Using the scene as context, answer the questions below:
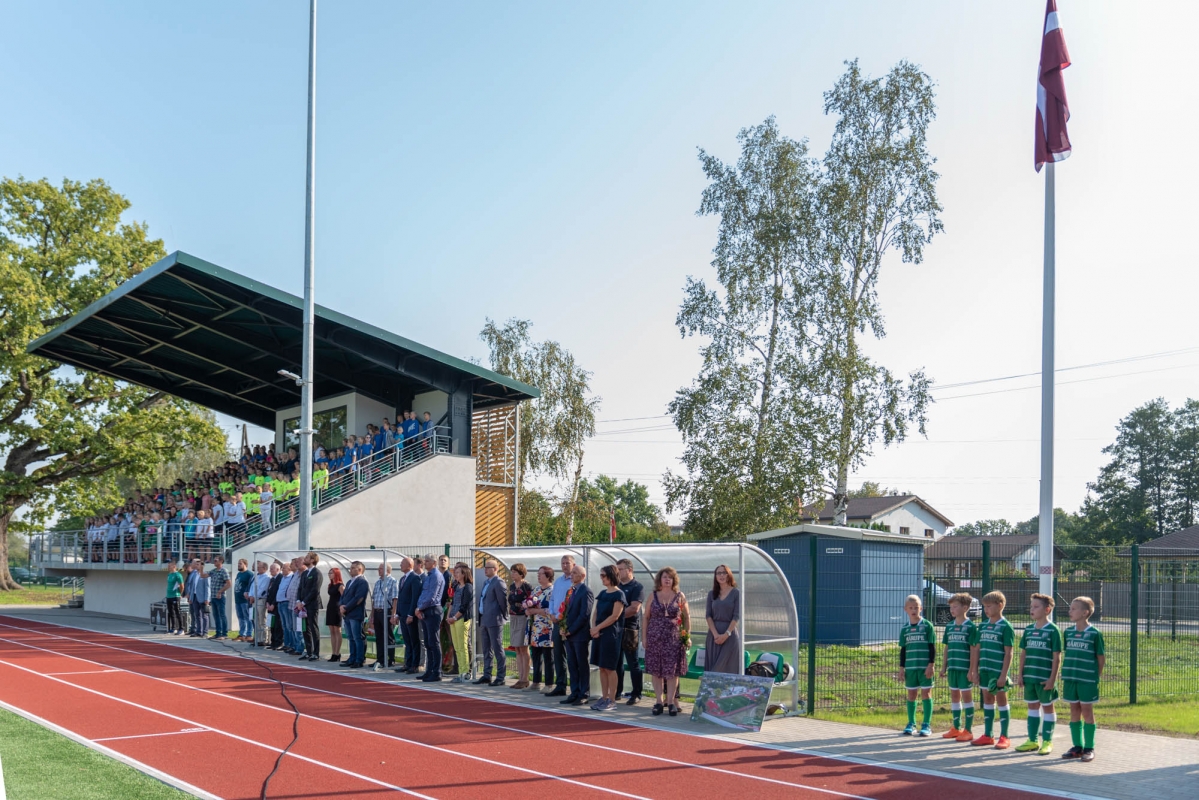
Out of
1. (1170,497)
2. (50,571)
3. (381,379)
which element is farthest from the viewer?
(1170,497)

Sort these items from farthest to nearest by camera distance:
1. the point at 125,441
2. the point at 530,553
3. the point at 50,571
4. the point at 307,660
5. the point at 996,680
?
the point at 125,441, the point at 50,571, the point at 307,660, the point at 530,553, the point at 996,680

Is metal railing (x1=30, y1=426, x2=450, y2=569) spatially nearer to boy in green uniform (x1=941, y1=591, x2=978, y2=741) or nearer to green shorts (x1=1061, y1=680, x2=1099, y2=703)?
boy in green uniform (x1=941, y1=591, x2=978, y2=741)

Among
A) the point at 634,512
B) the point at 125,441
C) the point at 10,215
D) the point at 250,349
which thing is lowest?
the point at 634,512

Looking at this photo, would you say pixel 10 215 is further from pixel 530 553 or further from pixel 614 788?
pixel 614 788

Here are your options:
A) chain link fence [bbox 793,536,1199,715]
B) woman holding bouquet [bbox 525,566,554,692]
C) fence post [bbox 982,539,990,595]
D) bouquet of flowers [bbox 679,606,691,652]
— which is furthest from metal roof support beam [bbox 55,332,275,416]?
fence post [bbox 982,539,990,595]

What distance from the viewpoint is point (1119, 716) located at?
→ 506 inches

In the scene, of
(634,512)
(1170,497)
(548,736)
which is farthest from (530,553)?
(634,512)

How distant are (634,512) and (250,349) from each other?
8278 cm

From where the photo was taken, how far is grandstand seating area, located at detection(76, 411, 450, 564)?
27891 mm

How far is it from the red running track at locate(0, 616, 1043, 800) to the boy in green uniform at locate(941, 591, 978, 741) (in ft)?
6.20

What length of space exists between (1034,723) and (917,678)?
4.12 feet

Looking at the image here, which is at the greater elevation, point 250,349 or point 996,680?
point 250,349

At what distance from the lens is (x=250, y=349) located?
3338 cm

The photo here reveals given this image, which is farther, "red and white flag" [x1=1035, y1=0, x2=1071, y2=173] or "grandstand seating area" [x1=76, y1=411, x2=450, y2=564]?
"grandstand seating area" [x1=76, y1=411, x2=450, y2=564]
